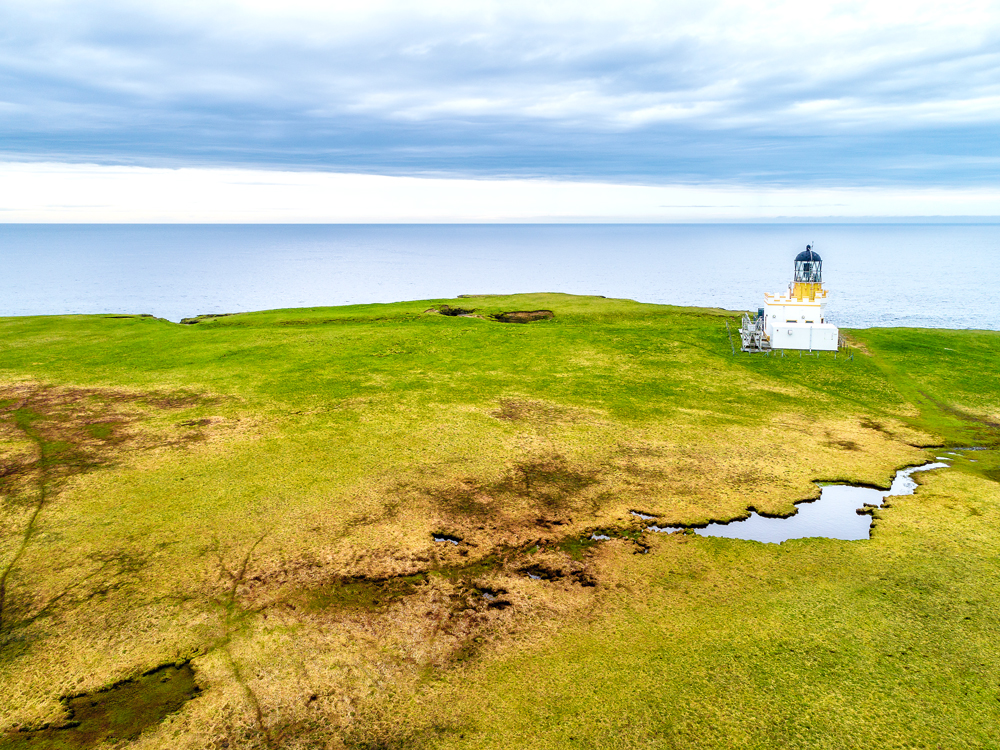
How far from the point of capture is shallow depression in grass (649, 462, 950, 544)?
1658cm

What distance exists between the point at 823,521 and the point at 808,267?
30.4 meters

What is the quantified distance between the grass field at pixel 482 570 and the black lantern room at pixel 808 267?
13.9m

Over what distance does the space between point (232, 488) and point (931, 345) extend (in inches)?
1764

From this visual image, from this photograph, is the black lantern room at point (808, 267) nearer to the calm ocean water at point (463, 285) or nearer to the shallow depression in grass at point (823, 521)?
the shallow depression in grass at point (823, 521)

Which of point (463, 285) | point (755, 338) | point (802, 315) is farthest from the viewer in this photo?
point (463, 285)

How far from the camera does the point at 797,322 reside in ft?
129

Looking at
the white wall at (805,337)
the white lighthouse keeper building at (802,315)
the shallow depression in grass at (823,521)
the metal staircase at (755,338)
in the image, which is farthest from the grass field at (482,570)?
the metal staircase at (755,338)

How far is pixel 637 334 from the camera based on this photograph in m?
42.5

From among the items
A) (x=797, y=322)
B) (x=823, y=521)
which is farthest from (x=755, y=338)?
(x=823, y=521)

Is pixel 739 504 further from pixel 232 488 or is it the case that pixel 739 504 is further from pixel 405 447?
pixel 232 488

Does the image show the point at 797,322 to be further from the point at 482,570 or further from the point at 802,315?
the point at 482,570

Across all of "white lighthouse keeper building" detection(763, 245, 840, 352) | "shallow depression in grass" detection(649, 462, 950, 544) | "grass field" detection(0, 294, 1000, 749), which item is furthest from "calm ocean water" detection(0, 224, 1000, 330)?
"shallow depression in grass" detection(649, 462, 950, 544)

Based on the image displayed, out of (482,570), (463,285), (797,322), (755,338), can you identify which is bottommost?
(482,570)

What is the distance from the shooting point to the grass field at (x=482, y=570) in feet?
33.8
